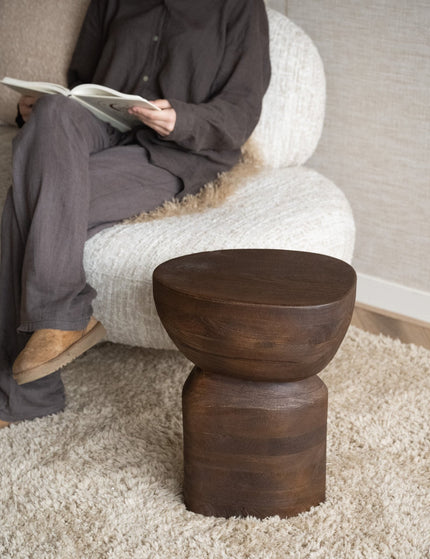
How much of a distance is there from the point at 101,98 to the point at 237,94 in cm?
39

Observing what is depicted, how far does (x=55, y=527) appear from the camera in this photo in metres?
1.33

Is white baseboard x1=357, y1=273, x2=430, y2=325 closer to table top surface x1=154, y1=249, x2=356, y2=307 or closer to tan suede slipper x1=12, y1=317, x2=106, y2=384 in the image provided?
table top surface x1=154, y1=249, x2=356, y2=307

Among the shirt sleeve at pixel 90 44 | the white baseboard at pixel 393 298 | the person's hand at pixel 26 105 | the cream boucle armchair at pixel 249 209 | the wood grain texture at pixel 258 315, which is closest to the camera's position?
the wood grain texture at pixel 258 315

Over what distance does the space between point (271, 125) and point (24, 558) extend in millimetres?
1251

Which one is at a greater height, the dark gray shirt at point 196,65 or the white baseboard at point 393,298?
the dark gray shirt at point 196,65

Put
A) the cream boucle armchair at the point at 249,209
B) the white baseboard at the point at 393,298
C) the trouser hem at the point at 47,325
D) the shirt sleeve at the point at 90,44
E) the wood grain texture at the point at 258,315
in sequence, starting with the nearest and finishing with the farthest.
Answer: the wood grain texture at the point at 258,315
the trouser hem at the point at 47,325
the cream boucle armchair at the point at 249,209
the shirt sleeve at the point at 90,44
the white baseboard at the point at 393,298

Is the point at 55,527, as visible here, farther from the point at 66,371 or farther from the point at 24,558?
the point at 66,371

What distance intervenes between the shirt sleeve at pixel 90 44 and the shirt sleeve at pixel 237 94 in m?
0.41

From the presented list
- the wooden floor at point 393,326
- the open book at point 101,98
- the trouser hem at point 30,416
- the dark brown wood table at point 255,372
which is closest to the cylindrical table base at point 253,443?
the dark brown wood table at point 255,372

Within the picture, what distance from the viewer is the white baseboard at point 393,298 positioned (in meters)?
2.21

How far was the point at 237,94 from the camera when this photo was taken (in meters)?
1.86

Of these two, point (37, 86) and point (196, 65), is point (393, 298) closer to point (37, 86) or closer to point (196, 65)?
point (196, 65)

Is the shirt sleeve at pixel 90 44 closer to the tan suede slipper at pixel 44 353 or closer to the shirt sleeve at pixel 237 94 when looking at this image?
the shirt sleeve at pixel 237 94

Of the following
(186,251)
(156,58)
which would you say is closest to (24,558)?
(186,251)
